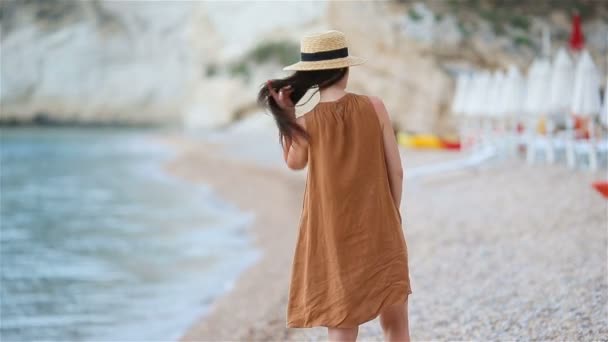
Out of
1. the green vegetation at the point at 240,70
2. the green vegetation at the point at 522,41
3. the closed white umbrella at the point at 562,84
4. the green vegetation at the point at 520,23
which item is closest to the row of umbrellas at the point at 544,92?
the closed white umbrella at the point at 562,84

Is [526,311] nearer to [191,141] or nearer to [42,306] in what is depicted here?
[42,306]

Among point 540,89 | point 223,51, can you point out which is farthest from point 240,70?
point 540,89

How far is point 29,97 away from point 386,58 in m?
48.9

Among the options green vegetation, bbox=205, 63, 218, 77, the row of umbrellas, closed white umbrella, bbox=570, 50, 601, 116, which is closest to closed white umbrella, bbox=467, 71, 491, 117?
the row of umbrellas

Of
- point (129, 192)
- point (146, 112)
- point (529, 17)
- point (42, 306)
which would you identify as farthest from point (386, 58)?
point (146, 112)

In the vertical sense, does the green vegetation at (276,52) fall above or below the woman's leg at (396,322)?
below

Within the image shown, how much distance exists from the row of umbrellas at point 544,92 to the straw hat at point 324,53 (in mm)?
7877

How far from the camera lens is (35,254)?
10.3 meters

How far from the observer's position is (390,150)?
277cm

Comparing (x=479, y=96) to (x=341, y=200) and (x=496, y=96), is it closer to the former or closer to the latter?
(x=496, y=96)

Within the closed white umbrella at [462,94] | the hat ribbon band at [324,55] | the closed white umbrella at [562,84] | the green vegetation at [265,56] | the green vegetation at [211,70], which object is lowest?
the green vegetation at [211,70]

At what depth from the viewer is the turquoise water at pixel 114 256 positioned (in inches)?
260

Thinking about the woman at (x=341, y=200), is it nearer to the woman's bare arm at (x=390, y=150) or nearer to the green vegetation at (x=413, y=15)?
the woman's bare arm at (x=390, y=150)

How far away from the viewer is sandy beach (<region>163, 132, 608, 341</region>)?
423 centimetres
